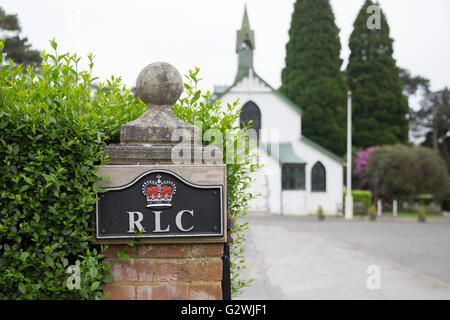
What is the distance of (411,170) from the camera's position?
22.8 meters

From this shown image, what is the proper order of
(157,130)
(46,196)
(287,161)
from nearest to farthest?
(46,196)
(157,130)
(287,161)

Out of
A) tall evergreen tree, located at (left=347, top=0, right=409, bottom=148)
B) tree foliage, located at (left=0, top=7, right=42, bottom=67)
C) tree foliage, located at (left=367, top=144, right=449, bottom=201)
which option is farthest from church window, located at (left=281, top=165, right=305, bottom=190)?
tree foliage, located at (left=0, top=7, right=42, bottom=67)

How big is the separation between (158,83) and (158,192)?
65cm

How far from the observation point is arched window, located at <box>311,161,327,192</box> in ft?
80.2

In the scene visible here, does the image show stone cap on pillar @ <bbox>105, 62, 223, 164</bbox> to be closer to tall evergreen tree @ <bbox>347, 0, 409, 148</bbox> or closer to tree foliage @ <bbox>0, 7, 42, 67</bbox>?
tree foliage @ <bbox>0, 7, 42, 67</bbox>

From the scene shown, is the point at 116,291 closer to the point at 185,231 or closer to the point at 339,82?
the point at 185,231

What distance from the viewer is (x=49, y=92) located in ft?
6.93

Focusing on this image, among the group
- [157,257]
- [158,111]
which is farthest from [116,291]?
[158,111]

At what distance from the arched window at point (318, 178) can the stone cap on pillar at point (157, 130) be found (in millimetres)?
23011

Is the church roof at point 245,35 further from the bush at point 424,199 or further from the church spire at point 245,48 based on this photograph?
the bush at point 424,199

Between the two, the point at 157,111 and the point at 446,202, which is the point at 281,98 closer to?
the point at 446,202

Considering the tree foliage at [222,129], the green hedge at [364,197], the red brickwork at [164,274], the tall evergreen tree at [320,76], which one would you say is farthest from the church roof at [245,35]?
the red brickwork at [164,274]

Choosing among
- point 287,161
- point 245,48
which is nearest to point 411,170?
point 287,161

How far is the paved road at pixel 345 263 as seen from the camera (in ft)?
21.0
